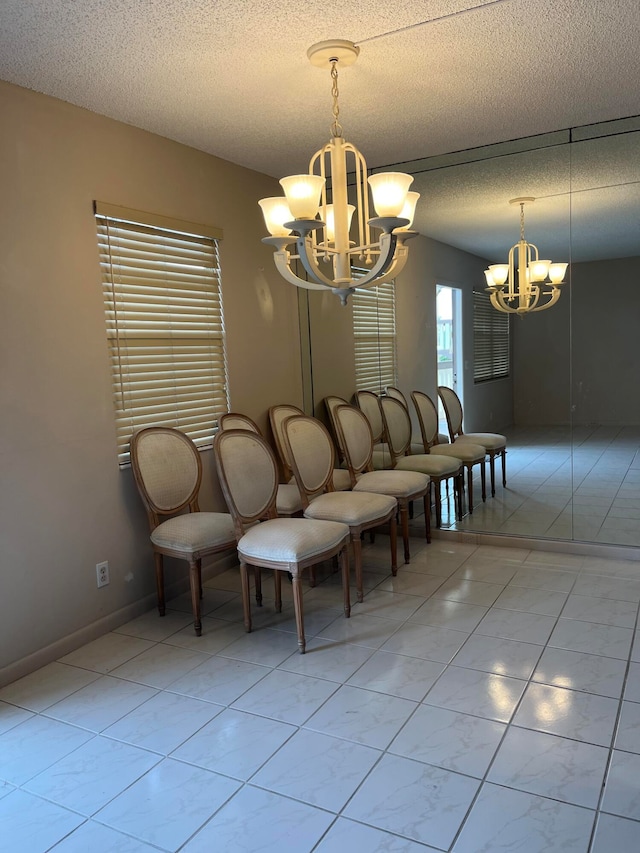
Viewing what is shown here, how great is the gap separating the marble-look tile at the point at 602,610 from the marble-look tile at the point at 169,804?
6.04ft

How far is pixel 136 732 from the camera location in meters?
2.22

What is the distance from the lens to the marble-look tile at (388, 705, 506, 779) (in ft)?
6.45

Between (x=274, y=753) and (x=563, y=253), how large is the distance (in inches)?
121

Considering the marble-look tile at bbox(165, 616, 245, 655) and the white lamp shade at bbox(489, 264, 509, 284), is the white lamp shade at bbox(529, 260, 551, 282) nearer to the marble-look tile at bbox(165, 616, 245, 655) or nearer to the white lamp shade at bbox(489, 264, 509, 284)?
the white lamp shade at bbox(489, 264, 509, 284)

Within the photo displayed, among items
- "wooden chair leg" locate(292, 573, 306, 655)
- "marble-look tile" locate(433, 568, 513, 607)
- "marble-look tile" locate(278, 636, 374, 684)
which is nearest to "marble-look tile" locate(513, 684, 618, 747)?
"marble-look tile" locate(278, 636, 374, 684)

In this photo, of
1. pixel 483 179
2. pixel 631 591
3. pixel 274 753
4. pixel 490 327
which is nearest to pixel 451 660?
pixel 274 753

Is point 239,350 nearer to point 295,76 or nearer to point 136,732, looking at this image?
point 295,76

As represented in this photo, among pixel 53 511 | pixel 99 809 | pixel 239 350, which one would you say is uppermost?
pixel 239 350

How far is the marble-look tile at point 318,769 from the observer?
186 centimetres

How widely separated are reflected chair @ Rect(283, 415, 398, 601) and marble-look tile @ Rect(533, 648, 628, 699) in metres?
1.01

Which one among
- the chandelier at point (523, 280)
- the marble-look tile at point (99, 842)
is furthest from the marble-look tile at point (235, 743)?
the chandelier at point (523, 280)

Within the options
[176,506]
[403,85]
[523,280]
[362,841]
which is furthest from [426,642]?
[403,85]

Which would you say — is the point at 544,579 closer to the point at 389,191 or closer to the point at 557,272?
the point at 557,272

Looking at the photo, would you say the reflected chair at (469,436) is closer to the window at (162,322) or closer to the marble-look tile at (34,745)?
the window at (162,322)
